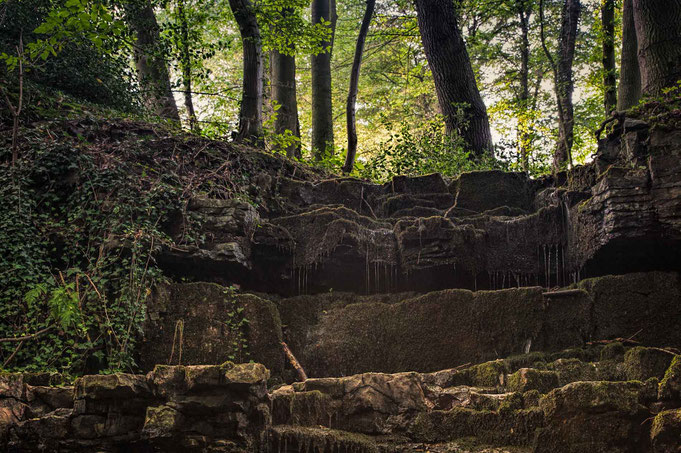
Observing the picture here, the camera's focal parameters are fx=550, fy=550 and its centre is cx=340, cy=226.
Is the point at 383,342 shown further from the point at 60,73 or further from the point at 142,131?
the point at 60,73

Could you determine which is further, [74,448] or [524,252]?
[524,252]

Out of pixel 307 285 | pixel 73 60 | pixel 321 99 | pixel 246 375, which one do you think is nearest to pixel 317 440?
pixel 246 375

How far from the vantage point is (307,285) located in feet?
22.7

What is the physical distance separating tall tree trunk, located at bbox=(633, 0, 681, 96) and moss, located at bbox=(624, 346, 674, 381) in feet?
15.2

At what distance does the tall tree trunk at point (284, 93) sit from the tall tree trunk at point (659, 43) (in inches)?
263

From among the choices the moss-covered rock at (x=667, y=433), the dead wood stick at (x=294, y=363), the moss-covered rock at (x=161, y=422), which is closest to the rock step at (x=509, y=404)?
the moss-covered rock at (x=667, y=433)

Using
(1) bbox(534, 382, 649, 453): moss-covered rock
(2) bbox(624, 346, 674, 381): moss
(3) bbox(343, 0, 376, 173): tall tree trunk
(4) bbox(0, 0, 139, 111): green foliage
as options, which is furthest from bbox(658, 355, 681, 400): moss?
(4) bbox(0, 0, 139, 111): green foliage

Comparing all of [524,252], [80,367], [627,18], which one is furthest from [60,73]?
[627,18]

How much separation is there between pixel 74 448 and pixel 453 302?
386 centimetres

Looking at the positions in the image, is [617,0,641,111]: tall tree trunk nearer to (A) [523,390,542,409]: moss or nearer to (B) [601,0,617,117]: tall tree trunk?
(B) [601,0,617,117]: tall tree trunk

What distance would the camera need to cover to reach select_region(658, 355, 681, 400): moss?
3.68 meters

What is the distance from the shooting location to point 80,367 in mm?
5438

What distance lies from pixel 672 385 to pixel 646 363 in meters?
0.99

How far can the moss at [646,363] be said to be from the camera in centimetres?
459
